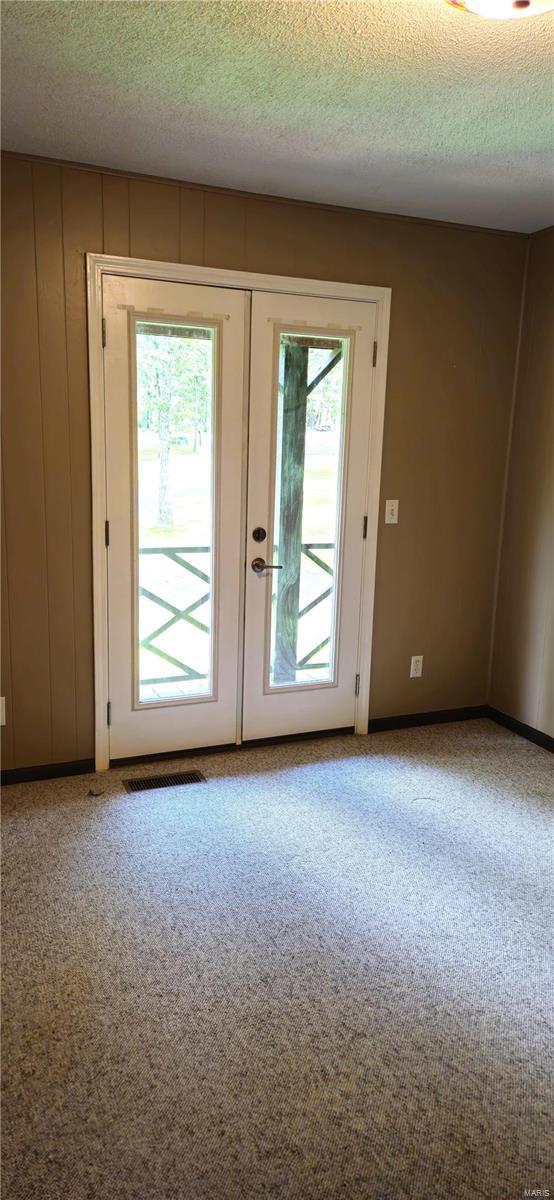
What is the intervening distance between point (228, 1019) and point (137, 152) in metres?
2.95

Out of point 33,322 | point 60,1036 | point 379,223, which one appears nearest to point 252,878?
point 60,1036

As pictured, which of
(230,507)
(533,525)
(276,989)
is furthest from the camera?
(533,525)

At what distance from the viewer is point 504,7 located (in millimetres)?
1717

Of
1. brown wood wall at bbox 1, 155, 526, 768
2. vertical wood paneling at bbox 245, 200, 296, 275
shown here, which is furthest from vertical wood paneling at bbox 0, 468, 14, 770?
vertical wood paneling at bbox 245, 200, 296, 275

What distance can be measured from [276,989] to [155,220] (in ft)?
9.57

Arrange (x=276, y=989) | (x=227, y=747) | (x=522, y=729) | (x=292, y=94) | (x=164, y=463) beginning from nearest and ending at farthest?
(x=276, y=989)
(x=292, y=94)
(x=164, y=463)
(x=227, y=747)
(x=522, y=729)

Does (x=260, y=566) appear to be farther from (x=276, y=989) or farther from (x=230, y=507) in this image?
(x=276, y=989)

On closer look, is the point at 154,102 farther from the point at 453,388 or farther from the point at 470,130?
the point at 453,388

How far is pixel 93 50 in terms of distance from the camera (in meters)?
2.12

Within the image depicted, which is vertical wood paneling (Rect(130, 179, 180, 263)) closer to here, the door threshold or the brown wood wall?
the brown wood wall

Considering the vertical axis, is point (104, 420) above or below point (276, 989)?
above

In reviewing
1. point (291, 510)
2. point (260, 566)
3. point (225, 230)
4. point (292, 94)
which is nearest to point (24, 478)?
point (260, 566)

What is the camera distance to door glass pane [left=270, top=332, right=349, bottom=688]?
3.61m

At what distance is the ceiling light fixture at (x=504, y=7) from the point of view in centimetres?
170
